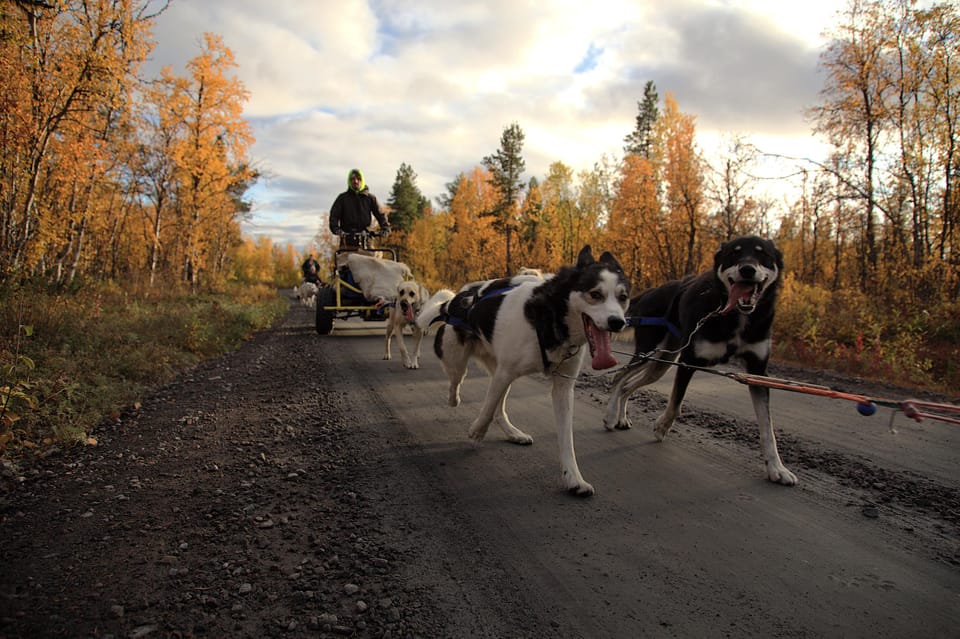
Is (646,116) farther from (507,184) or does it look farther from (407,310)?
(407,310)

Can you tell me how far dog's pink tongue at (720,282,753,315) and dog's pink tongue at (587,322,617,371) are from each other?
3.79ft

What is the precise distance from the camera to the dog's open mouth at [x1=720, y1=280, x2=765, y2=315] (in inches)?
145

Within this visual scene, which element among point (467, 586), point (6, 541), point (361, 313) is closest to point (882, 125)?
point (361, 313)

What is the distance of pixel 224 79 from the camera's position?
2264 centimetres

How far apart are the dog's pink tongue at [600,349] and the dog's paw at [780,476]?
1.56 metres

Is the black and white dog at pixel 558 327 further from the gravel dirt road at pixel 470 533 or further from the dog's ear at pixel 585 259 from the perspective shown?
the gravel dirt road at pixel 470 533

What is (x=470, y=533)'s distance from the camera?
9.29ft

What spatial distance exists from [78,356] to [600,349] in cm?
677

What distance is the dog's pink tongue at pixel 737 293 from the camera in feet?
12.1

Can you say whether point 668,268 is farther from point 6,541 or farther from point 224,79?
point 6,541

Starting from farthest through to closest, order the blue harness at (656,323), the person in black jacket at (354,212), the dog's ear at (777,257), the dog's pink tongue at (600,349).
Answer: the person in black jacket at (354,212) < the blue harness at (656,323) < the dog's ear at (777,257) < the dog's pink tongue at (600,349)

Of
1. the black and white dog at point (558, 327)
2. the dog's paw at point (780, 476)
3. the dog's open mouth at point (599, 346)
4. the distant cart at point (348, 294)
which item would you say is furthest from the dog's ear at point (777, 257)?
the distant cart at point (348, 294)

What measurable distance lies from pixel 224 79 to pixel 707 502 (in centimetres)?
2652

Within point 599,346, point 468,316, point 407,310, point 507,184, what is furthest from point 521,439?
point 507,184
